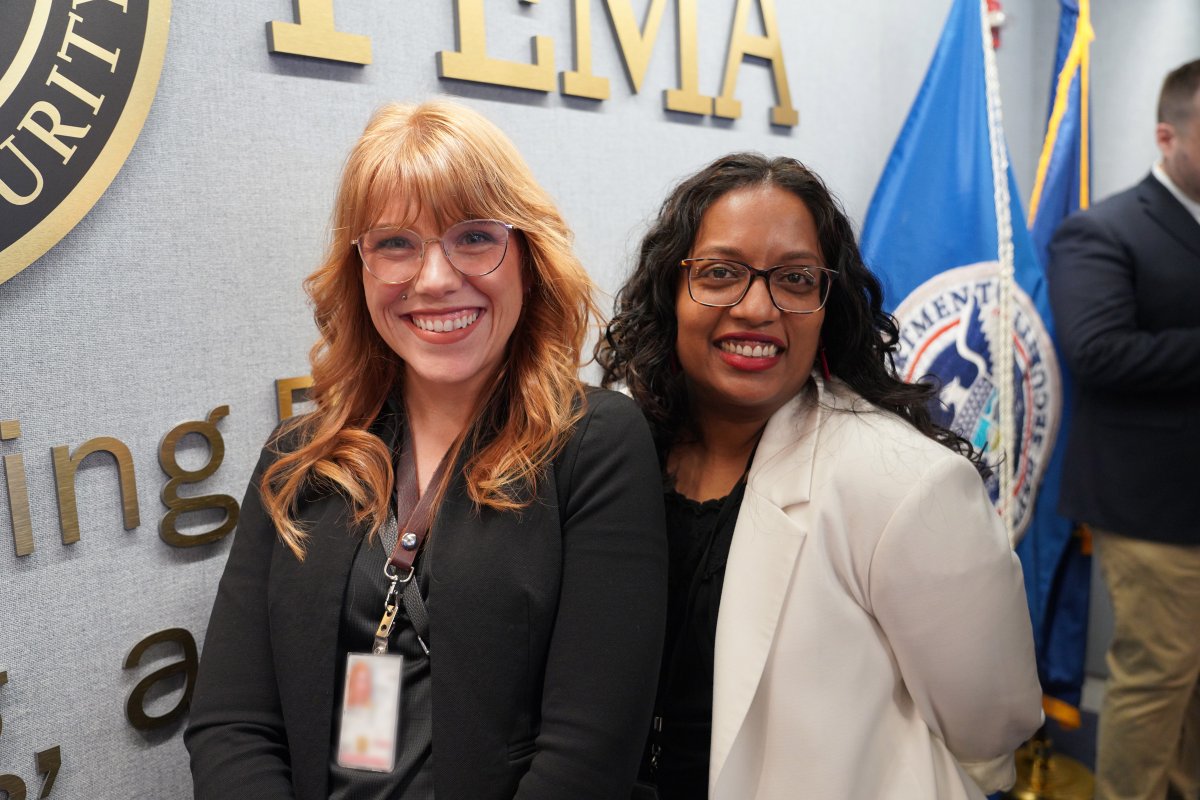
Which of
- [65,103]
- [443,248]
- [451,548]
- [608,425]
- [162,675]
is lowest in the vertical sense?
[162,675]

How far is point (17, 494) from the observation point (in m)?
1.21

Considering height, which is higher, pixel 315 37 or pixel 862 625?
pixel 315 37

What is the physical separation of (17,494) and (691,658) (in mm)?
965

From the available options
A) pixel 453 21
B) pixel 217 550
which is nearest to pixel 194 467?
pixel 217 550

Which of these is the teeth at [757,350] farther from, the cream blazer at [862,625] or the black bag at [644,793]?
the black bag at [644,793]

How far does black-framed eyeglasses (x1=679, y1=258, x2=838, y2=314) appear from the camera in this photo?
129cm

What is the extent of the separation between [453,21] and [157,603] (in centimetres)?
113

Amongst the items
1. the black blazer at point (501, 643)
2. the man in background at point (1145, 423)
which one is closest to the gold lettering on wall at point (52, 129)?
the black blazer at point (501, 643)

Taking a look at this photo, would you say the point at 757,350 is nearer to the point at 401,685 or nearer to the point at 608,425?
the point at 608,425

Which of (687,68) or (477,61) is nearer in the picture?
(477,61)

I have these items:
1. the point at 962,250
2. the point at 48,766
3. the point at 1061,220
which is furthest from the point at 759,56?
the point at 48,766

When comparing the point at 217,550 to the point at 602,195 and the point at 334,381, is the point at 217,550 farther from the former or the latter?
the point at 602,195

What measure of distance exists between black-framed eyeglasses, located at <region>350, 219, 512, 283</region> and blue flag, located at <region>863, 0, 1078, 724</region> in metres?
1.50

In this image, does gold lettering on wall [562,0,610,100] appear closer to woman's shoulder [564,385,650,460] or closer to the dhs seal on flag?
woman's shoulder [564,385,650,460]
